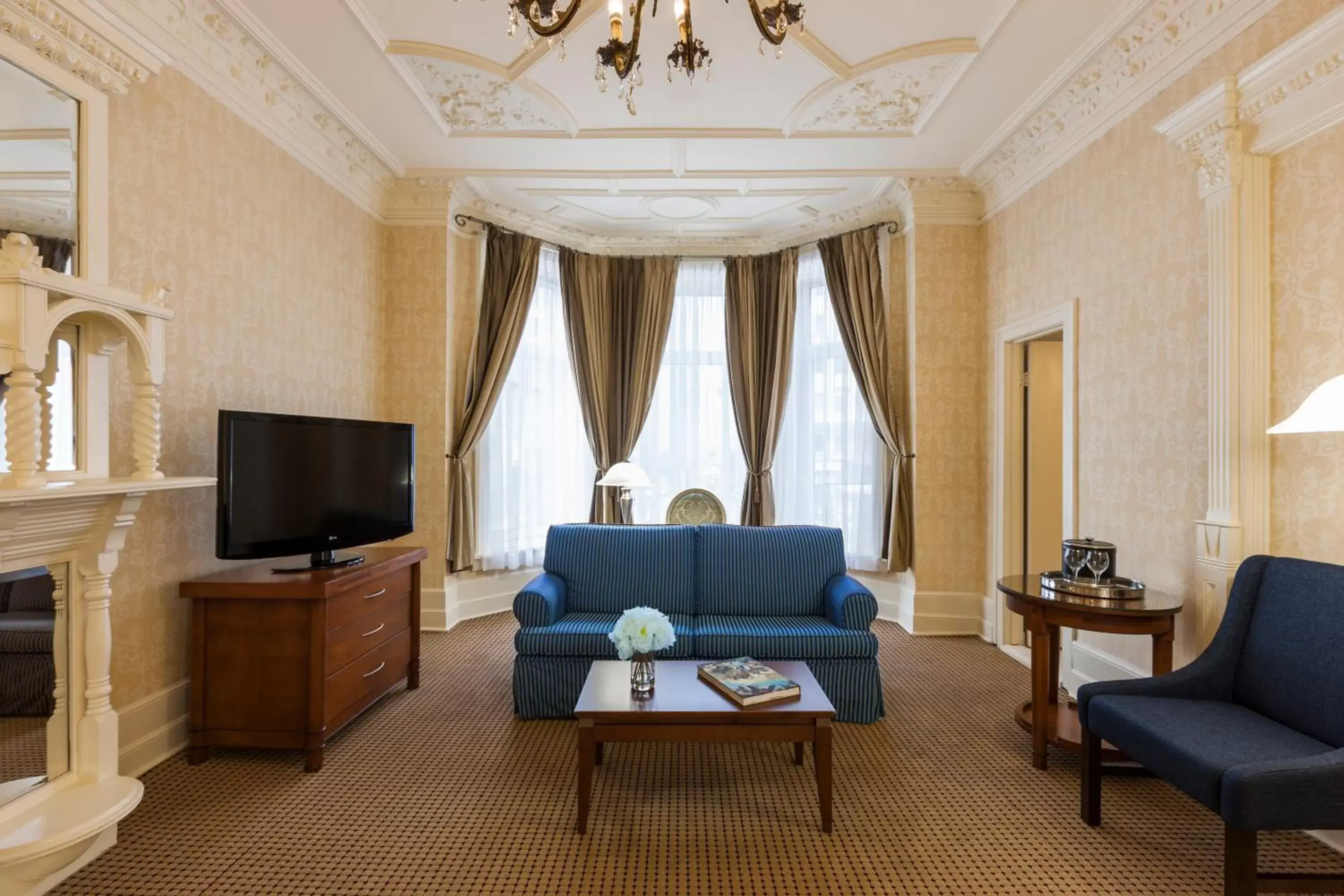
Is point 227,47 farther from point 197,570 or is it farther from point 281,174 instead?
point 197,570

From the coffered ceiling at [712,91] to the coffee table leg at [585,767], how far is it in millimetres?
2810

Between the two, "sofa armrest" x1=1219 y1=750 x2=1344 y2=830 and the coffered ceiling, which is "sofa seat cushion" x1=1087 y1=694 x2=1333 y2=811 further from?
the coffered ceiling

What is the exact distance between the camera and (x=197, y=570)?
10.1 feet

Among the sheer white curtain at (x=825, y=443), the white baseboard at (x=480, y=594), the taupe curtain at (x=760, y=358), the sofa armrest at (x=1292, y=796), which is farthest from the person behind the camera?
the taupe curtain at (x=760, y=358)

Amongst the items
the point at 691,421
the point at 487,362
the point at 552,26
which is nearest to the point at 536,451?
the point at 487,362

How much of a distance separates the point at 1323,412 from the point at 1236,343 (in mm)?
716

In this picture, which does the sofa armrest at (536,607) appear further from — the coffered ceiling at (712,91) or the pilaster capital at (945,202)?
the pilaster capital at (945,202)

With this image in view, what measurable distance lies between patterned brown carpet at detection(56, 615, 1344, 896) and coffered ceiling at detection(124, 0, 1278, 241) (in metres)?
3.15

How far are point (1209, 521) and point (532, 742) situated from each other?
3.13m

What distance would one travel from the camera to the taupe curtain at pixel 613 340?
19.0 feet

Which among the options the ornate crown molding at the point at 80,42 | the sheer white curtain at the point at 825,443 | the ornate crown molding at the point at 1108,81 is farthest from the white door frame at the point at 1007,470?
the ornate crown molding at the point at 80,42

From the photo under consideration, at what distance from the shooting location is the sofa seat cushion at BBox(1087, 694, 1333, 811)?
188cm

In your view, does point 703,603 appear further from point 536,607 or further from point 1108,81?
point 1108,81

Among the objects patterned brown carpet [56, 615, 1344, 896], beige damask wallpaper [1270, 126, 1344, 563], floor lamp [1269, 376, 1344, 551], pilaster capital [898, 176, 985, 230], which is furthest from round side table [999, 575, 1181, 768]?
pilaster capital [898, 176, 985, 230]
